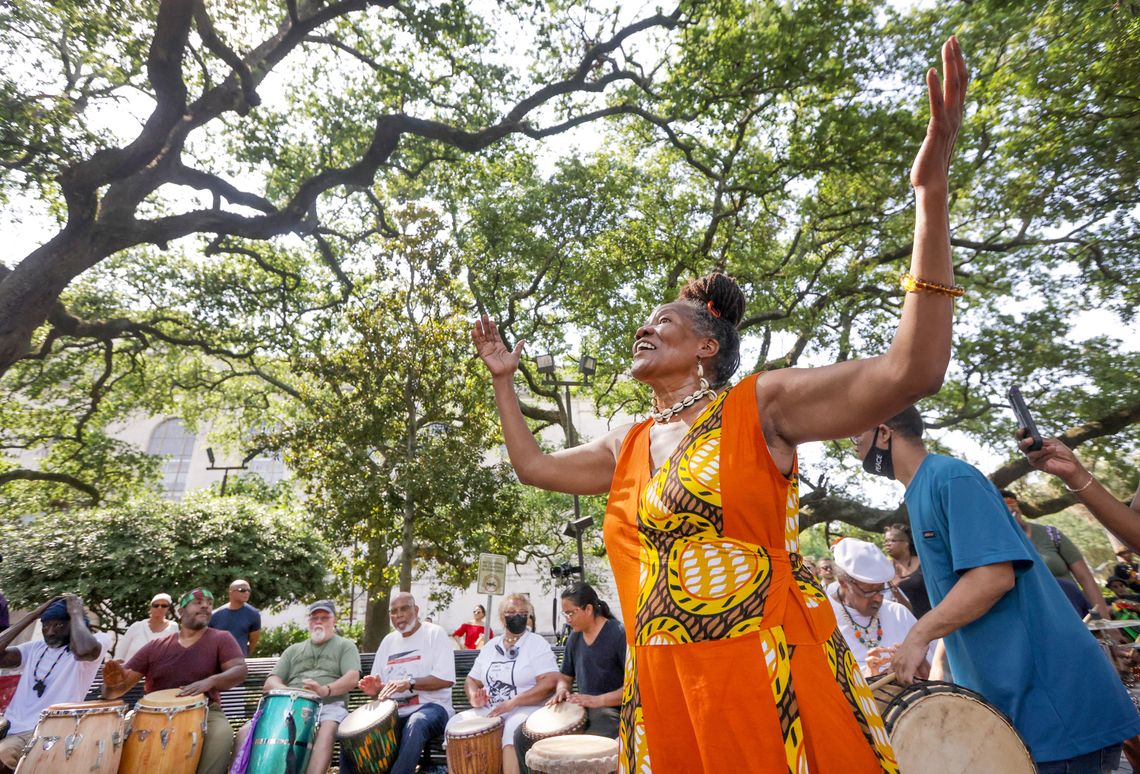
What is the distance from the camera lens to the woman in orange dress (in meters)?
1.39

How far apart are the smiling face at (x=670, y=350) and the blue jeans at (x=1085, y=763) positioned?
1823 millimetres

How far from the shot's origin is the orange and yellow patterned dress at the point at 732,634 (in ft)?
4.66

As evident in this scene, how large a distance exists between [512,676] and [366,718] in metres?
1.48

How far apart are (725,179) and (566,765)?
1309cm

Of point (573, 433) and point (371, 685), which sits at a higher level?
point (573, 433)

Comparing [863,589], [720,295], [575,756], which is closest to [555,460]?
[720,295]

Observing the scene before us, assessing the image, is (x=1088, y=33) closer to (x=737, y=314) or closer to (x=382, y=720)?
(x=737, y=314)

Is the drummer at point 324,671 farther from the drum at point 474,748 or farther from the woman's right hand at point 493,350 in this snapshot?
the woman's right hand at point 493,350

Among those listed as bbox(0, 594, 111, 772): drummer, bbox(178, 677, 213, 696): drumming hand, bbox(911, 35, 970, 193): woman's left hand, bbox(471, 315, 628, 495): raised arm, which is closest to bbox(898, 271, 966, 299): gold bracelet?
bbox(911, 35, 970, 193): woman's left hand

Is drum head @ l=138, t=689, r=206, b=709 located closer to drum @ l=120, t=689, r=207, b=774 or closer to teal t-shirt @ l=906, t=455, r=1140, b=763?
drum @ l=120, t=689, r=207, b=774

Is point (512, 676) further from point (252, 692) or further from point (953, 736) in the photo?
point (953, 736)

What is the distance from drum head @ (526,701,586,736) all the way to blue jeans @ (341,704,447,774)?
1224mm

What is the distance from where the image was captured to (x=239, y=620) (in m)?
8.81

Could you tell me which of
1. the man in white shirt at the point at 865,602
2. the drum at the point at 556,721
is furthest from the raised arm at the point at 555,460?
the drum at the point at 556,721
